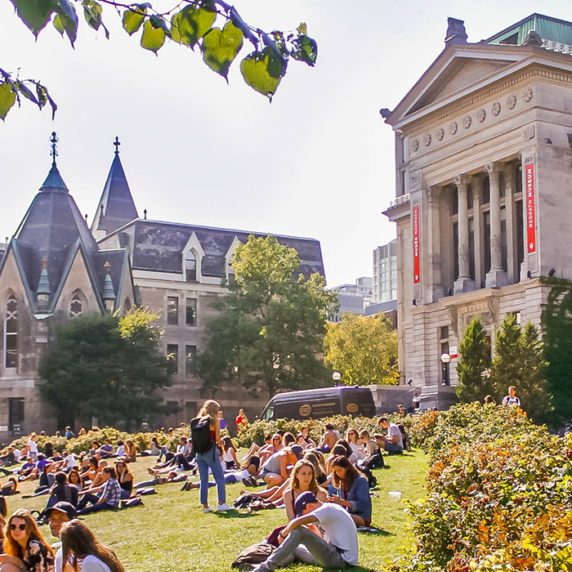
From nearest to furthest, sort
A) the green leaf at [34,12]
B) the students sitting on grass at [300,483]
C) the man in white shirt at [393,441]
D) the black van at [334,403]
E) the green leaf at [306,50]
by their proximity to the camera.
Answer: the green leaf at [34,12]
the green leaf at [306,50]
the students sitting on grass at [300,483]
the man in white shirt at [393,441]
the black van at [334,403]

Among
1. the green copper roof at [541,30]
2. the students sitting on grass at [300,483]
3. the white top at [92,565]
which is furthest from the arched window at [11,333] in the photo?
the white top at [92,565]

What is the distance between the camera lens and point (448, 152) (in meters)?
57.5

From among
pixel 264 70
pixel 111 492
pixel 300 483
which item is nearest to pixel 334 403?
pixel 111 492

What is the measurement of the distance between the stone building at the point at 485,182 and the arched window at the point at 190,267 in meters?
20.0

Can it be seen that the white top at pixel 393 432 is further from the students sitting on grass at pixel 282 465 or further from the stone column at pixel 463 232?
the stone column at pixel 463 232

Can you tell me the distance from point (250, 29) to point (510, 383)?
139 ft

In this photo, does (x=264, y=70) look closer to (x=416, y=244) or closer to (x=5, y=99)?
(x=5, y=99)

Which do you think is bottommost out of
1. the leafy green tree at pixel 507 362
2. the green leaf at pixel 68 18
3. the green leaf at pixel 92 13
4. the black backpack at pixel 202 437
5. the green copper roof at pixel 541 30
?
the black backpack at pixel 202 437

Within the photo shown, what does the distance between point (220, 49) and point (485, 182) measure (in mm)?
54913

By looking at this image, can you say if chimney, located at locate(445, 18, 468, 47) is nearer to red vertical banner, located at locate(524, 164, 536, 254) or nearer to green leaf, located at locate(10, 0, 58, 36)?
red vertical banner, located at locate(524, 164, 536, 254)

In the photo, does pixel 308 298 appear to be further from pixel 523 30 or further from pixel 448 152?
pixel 523 30

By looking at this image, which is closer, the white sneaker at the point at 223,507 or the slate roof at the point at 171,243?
the white sneaker at the point at 223,507

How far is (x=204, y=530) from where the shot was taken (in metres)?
16.5

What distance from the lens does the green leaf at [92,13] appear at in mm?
5051
